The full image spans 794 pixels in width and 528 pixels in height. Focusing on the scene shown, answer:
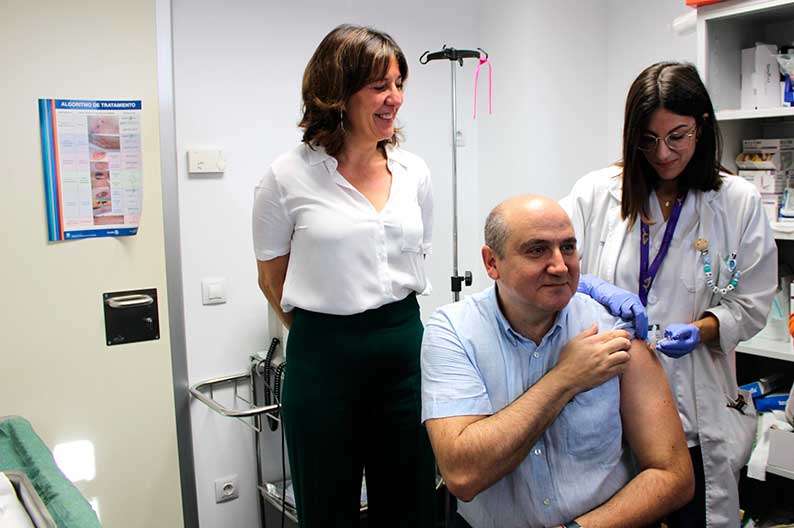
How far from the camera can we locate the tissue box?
6.57 ft

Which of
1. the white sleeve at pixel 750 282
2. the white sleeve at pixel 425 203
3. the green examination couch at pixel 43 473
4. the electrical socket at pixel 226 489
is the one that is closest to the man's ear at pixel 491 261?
the white sleeve at pixel 425 203

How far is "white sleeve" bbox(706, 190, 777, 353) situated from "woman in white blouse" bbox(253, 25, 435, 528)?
0.75m

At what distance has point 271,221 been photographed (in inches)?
70.7

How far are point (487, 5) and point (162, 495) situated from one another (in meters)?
2.42

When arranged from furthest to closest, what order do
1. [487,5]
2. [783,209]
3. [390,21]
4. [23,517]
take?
[487,5]
[390,21]
[783,209]
[23,517]

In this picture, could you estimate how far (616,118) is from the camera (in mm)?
3131

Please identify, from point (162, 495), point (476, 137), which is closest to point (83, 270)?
point (162, 495)

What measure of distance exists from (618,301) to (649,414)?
237 millimetres

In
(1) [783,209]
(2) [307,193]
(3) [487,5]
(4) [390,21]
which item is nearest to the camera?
(2) [307,193]

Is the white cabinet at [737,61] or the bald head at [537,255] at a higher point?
the white cabinet at [737,61]

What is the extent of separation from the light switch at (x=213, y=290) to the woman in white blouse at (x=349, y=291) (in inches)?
28.2

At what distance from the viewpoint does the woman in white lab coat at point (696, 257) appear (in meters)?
1.57

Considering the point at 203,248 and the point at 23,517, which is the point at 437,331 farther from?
the point at 203,248

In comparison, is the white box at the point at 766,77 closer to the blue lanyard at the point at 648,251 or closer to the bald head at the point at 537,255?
the blue lanyard at the point at 648,251
